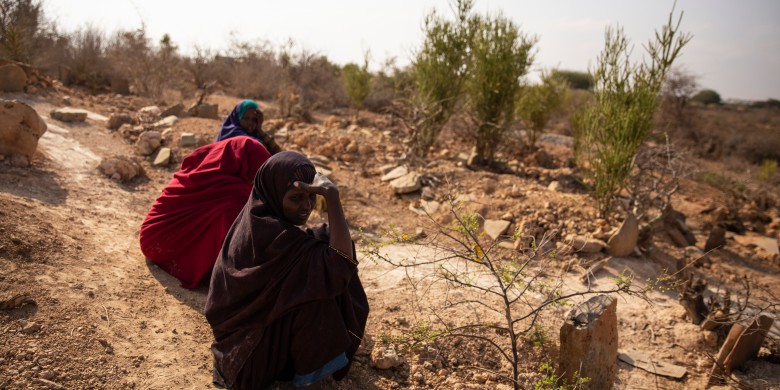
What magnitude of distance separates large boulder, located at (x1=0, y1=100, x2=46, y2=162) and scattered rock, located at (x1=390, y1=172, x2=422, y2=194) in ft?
13.1

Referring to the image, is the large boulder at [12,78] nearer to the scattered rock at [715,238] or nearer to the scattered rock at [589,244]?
the scattered rock at [589,244]

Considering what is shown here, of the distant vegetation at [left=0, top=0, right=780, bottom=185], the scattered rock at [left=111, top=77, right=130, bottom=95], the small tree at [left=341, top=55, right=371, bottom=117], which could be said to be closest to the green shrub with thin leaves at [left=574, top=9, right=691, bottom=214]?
the distant vegetation at [left=0, top=0, right=780, bottom=185]

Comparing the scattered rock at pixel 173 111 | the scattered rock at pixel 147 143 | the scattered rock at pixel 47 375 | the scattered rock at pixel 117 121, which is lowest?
the scattered rock at pixel 47 375

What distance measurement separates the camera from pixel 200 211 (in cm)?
333

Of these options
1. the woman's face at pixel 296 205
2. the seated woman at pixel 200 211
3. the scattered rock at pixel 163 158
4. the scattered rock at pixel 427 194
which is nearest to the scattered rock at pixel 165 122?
the scattered rock at pixel 163 158

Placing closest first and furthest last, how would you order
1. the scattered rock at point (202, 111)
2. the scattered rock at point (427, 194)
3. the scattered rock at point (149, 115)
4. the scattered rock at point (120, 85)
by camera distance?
the scattered rock at point (427, 194)
the scattered rock at point (149, 115)
the scattered rock at point (202, 111)
the scattered rock at point (120, 85)

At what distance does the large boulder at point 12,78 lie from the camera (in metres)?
7.60

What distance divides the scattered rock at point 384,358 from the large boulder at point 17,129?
4.00 meters

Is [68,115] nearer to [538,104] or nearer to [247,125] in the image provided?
[247,125]

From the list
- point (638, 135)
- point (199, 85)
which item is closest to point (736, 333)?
point (638, 135)

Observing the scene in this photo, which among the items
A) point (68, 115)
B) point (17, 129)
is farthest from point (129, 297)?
point (68, 115)

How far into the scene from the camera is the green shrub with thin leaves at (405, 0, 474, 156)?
817 centimetres

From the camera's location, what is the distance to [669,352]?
3.73m

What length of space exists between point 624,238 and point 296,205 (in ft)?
12.8
